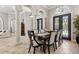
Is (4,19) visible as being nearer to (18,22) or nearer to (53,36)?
(18,22)

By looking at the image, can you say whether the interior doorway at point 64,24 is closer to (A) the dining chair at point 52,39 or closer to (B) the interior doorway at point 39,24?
(A) the dining chair at point 52,39

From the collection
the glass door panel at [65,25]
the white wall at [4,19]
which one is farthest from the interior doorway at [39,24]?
the white wall at [4,19]

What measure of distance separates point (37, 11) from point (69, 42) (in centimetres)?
104

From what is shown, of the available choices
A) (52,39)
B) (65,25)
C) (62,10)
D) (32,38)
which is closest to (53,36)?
(52,39)

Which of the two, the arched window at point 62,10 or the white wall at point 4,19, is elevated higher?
the arched window at point 62,10

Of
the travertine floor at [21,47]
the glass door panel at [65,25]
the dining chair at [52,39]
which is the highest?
the glass door panel at [65,25]

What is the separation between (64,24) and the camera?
2.97 meters

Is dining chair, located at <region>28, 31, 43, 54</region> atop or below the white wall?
below

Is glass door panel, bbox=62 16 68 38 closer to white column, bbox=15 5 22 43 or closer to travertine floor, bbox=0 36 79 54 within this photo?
travertine floor, bbox=0 36 79 54

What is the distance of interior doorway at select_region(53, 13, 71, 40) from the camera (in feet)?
9.49

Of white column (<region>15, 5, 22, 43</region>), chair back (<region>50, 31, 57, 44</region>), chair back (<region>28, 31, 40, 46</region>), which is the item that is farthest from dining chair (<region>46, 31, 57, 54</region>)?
white column (<region>15, 5, 22, 43</region>)

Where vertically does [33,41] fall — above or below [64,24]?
below

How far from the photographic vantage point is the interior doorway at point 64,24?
2891mm

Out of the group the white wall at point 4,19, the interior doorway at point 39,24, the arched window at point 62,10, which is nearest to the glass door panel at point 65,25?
the arched window at point 62,10
